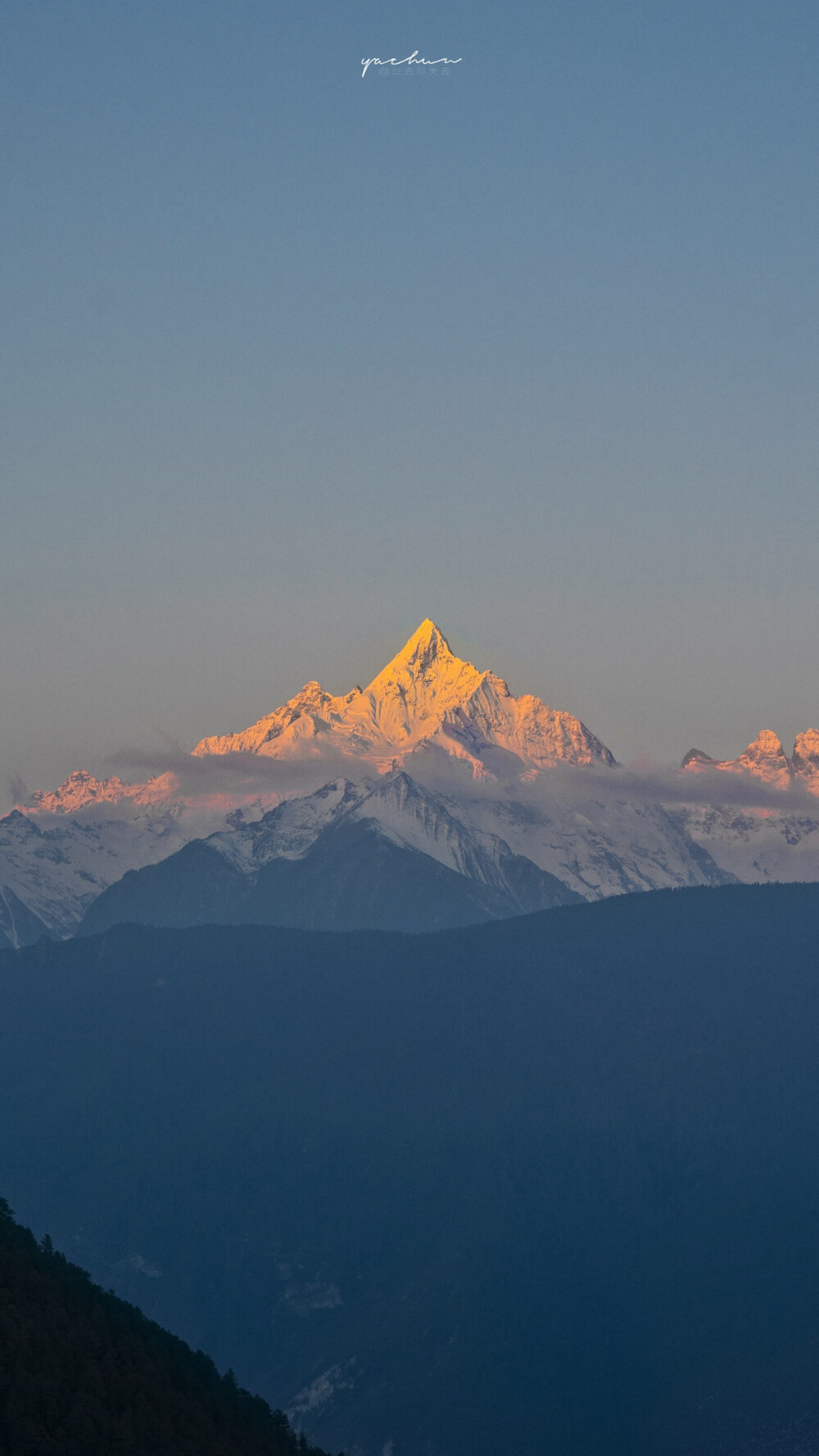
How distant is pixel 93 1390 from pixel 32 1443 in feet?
61.3

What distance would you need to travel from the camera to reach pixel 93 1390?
18000cm

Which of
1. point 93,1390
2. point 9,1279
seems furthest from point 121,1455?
point 9,1279

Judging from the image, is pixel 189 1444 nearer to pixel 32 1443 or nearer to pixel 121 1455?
pixel 121 1455

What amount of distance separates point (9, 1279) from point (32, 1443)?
3454 centimetres

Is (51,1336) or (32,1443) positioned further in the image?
(51,1336)

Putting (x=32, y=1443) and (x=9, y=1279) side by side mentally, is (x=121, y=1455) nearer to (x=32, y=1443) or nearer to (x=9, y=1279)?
(x=32, y=1443)

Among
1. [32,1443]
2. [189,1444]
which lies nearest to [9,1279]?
[189,1444]

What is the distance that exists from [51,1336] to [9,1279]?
1049 cm

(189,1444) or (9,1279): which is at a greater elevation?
(9,1279)

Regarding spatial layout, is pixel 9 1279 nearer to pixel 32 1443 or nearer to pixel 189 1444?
pixel 189 1444

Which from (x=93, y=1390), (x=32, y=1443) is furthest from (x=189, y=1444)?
(x=32, y=1443)

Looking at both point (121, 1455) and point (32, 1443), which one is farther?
point (121, 1455)

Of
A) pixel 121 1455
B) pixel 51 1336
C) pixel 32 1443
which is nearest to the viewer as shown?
pixel 32 1443

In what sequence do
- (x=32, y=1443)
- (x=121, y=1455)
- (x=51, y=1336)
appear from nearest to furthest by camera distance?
(x=32, y=1443) < (x=121, y=1455) < (x=51, y=1336)
